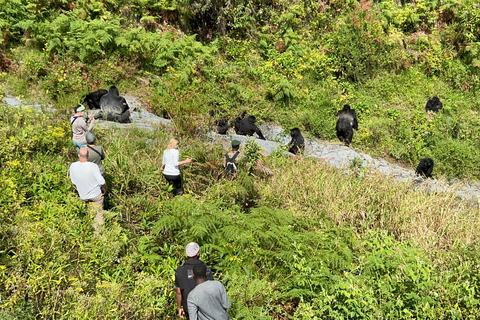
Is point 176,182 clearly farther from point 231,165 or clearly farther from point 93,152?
point 93,152

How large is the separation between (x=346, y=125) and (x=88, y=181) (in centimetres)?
670

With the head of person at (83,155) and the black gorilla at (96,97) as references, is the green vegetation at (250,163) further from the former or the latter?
the head of person at (83,155)

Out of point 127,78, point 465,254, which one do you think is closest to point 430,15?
point 127,78

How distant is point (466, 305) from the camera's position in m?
4.05

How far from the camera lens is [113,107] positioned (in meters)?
8.29

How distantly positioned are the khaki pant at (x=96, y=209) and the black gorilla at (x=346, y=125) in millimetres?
6509

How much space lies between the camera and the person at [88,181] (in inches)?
202

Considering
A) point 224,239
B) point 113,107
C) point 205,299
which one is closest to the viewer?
point 205,299

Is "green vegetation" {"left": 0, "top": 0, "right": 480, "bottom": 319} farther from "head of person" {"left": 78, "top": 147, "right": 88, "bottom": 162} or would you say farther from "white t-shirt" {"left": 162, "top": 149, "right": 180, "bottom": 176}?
"head of person" {"left": 78, "top": 147, "right": 88, "bottom": 162}

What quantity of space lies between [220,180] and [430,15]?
447 inches

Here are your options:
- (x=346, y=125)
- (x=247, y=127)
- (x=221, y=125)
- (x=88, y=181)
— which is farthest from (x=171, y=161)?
(x=346, y=125)

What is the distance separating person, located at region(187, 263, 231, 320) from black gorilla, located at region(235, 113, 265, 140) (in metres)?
6.02

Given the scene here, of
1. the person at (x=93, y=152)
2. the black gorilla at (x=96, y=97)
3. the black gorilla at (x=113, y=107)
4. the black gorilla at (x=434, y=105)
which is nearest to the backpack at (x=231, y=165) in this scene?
the person at (x=93, y=152)

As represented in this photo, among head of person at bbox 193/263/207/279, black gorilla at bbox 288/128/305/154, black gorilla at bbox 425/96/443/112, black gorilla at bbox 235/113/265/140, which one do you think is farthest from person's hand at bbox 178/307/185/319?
black gorilla at bbox 425/96/443/112
